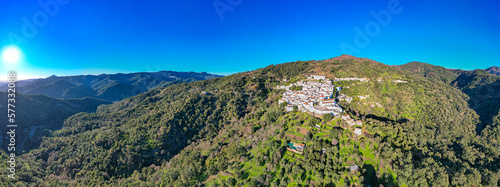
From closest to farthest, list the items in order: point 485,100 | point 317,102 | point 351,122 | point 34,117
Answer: point 351,122
point 317,102
point 34,117
point 485,100

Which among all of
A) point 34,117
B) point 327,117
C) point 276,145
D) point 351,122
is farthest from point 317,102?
point 34,117

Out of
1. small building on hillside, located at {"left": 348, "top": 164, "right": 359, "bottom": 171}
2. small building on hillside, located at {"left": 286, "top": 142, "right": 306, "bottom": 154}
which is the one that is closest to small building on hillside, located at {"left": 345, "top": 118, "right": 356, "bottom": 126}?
small building on hillside, located at {"left": 348, "top": 164, "right": 359, "bottom": 171}

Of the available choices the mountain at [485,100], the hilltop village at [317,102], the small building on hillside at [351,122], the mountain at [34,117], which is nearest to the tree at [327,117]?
the hilltop village at [317,102]

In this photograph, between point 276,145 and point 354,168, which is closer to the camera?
point 354,168

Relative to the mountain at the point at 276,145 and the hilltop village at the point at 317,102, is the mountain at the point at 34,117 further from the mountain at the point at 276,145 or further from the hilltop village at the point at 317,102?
the hilltop village at the point at 317,102

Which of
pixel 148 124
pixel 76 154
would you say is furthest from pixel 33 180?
pixel 148 124

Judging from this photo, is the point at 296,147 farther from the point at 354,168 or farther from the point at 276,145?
the point at 354,168

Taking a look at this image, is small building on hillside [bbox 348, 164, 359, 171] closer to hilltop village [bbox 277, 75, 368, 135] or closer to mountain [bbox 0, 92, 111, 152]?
hilltop village [bbox 277, 75, 368, 135]

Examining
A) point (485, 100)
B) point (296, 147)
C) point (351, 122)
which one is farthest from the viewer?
point (485, 100)
